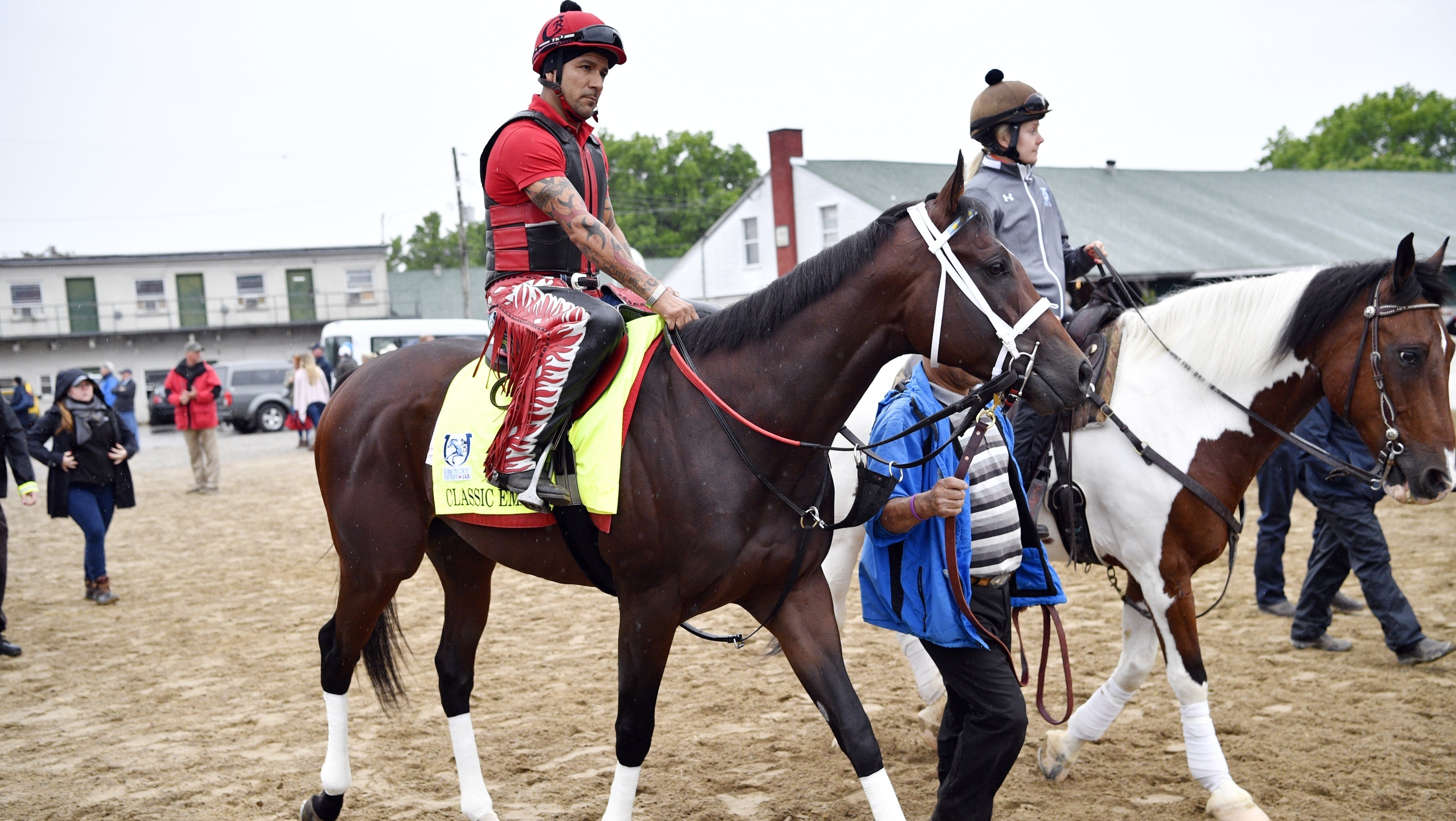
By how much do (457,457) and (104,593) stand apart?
22.3 feet

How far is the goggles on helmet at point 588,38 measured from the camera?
10.7 ft

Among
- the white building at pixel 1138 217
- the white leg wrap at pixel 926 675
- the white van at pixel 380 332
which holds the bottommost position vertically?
the white leg wrap at pixel 926 675

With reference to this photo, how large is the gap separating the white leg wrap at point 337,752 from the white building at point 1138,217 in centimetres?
2288

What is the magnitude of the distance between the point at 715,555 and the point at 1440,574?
694 cm

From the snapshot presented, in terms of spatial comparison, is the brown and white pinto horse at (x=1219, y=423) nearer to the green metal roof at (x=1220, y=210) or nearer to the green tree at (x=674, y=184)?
the green metal roof at (x=1220, y=210)

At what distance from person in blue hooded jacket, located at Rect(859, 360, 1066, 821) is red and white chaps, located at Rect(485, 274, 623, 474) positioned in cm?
96

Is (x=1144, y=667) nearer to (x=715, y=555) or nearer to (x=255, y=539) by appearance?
(x=715, y=555)

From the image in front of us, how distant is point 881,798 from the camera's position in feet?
9.46

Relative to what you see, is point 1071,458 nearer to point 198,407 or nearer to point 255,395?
point 198,407

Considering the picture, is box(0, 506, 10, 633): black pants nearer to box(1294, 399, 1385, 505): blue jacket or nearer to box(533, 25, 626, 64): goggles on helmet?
box(533, 25, 626, 64): goggles on helmet

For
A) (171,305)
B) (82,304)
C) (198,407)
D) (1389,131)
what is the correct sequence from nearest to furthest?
1. (198,407)
2. (82,304)
3. (171,305)
4. (1389,131)

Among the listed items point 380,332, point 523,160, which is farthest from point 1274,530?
point 380,332

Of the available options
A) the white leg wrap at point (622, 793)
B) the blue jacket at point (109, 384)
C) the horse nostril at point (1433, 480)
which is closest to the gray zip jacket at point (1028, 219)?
the horse nostril at point (1433, 480)

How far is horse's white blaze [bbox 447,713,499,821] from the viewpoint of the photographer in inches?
157
